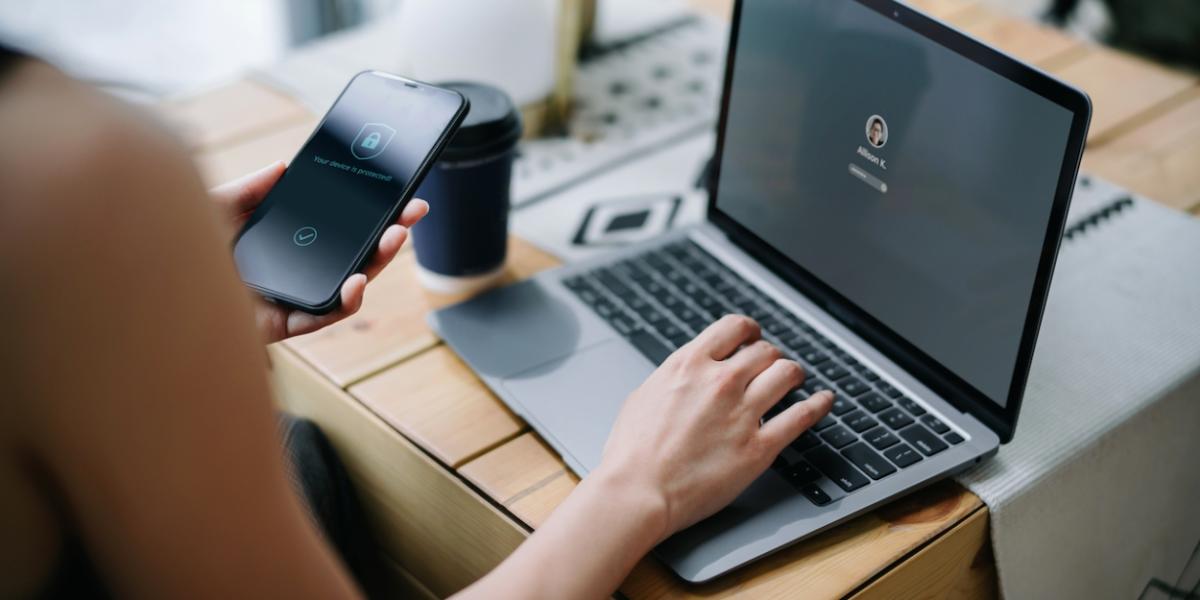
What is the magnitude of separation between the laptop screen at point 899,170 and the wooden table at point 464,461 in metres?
0.13

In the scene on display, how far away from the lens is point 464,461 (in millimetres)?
744

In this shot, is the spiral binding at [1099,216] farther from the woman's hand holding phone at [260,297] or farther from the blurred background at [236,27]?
the blurred background at [236,27]

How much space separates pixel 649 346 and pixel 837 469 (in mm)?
191

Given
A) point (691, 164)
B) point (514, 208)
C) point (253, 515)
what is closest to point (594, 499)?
point (253, 515)

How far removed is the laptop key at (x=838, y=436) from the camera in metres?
0.71

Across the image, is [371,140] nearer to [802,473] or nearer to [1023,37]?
[802,473]

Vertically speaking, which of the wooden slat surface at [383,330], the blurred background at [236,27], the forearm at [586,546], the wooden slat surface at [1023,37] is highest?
the forearm at [586,546]

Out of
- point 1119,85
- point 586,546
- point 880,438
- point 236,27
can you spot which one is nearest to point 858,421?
point 880,438

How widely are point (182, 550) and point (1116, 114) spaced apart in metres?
1.15

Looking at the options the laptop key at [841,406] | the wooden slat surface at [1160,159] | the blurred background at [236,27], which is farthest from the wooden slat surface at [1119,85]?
the blurred background at [236,27]

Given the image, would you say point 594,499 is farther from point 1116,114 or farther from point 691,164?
point 1116,114

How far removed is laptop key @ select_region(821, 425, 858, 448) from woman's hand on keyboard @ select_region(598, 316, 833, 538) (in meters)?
0.02

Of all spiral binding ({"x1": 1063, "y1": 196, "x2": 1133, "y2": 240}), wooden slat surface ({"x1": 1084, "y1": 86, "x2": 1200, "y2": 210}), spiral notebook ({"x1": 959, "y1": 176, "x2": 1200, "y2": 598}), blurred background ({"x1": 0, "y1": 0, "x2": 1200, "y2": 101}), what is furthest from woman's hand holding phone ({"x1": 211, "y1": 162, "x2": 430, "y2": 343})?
blurred background ({"x1": 0, "y1": 0, "x2": 1200, "y2": 101})

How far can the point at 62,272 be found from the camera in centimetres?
40
